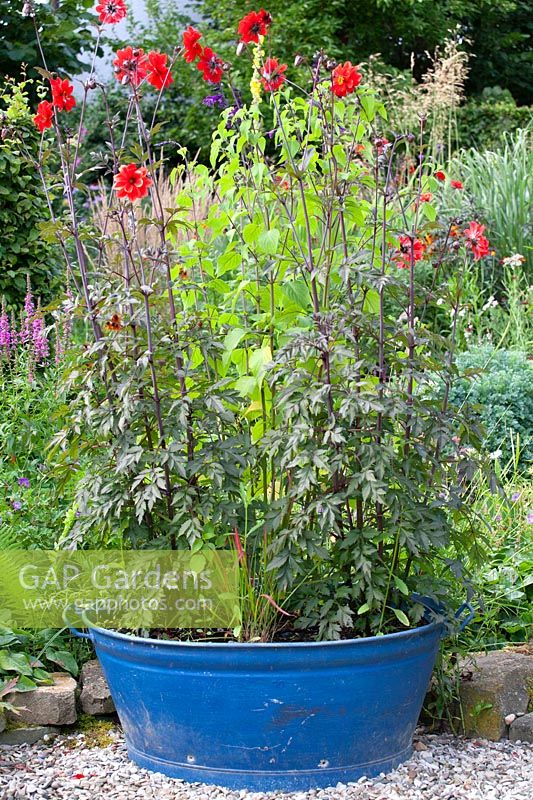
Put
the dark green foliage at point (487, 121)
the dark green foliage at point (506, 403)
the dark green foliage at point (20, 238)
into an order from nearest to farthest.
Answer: the dark green foliage at point (506, 403), the dark green foliage at point (20, 238), the dark green foliage at point (487, 121)

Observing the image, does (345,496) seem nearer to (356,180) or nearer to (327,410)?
(327,410)

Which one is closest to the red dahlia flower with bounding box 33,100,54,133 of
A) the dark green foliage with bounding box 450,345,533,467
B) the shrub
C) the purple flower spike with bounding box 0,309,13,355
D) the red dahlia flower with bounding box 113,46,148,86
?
the red dahlia flower with bounding box 113,46,148,86

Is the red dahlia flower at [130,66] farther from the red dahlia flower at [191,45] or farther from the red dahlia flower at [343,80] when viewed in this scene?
the red dahlia flower at [343,80]

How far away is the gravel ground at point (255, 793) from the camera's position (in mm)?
2244

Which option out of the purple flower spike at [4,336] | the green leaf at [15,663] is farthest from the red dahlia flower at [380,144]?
the purple flower spike at [4,336]

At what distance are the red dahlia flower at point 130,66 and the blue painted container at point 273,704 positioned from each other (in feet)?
4.33

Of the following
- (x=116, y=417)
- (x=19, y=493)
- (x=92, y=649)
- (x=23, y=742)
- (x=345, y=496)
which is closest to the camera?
(x=345, y=496)

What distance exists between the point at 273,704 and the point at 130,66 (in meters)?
1.53

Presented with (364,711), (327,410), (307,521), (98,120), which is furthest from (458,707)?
(98,120)

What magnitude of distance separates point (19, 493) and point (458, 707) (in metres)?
1.55

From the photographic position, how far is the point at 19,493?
3180 millimetres

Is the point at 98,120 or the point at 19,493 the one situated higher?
the point at 98,120

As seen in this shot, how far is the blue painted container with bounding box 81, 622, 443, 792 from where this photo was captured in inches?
85.0

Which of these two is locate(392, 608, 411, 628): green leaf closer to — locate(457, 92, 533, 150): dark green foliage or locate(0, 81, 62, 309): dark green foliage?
locate(0, 81, 62, 309): dark green foliage
